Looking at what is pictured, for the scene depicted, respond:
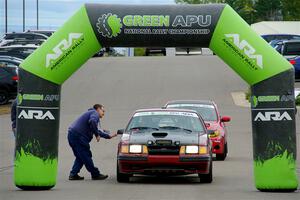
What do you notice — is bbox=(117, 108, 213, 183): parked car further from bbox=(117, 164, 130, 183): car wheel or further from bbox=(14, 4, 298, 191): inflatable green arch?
bbox=(14, 4, 298, 191): inflatable green arch

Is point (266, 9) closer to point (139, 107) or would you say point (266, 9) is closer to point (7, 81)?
point (139, 107)

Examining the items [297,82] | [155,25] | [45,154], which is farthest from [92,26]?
[297,82]

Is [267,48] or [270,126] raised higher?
[267,48]

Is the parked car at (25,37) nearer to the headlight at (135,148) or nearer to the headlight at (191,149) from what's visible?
the headlight at (135,148)

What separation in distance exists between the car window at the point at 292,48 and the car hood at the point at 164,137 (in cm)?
2535

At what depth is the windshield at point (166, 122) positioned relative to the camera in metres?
18.7

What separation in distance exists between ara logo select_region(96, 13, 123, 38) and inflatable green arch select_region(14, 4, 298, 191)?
17 millimetres

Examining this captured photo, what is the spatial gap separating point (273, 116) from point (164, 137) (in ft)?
6.78

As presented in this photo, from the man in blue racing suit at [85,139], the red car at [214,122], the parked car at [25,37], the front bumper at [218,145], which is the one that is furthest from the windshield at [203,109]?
the parked car at [25,37]

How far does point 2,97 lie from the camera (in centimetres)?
3797

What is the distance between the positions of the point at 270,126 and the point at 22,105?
4.24 meters

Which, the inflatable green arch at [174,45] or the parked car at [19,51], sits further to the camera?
the parked car at [19,51]

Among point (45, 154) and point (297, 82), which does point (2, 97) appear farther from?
point (45, 154)

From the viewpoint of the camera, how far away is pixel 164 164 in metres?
17.6
